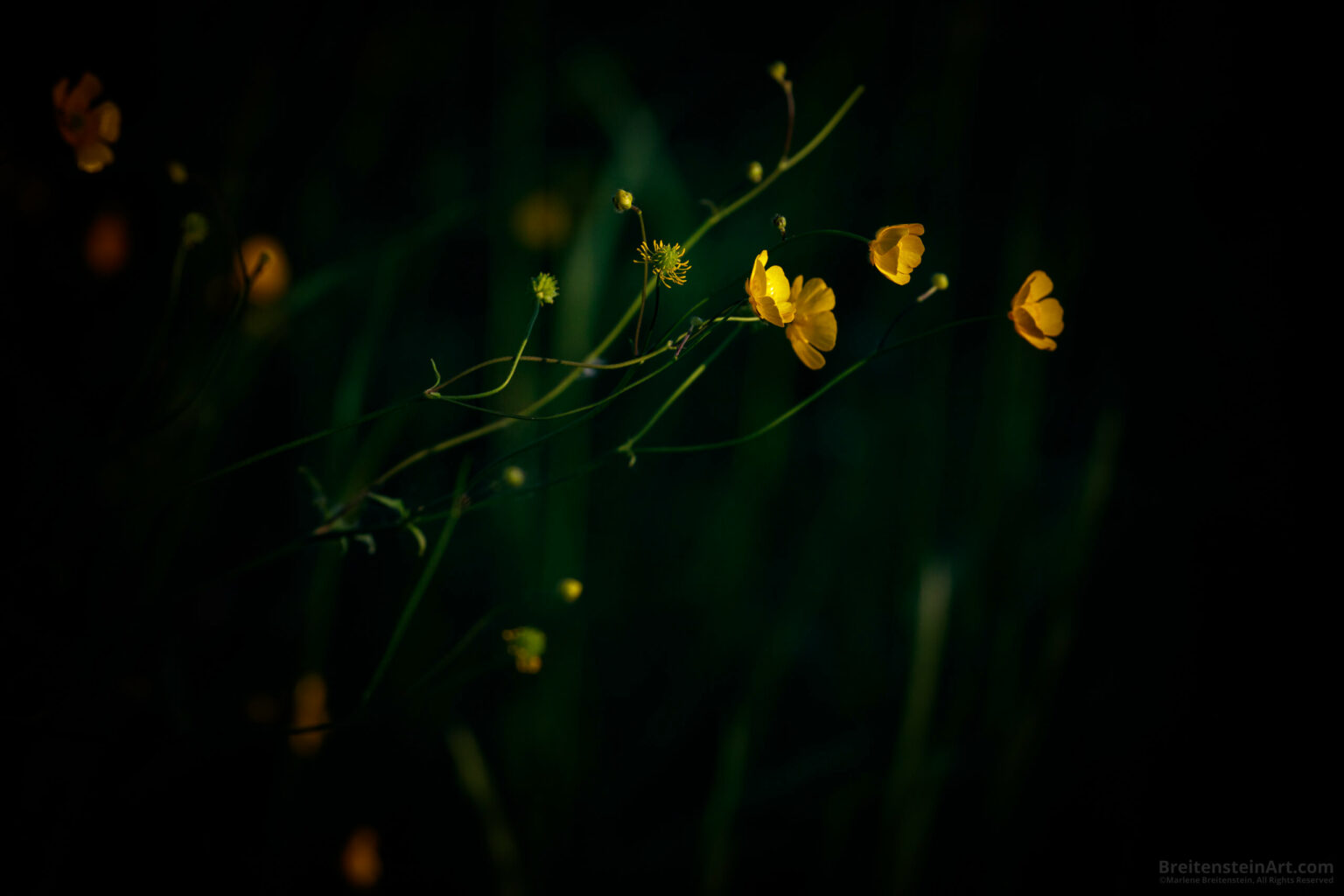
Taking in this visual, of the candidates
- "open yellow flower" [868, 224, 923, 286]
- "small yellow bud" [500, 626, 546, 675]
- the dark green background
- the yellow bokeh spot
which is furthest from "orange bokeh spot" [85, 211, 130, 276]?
"open yellow flower" [868, 224, 923, 286]

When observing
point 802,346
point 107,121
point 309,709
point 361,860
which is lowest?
point 361,860

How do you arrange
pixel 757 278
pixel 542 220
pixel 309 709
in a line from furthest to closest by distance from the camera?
pixel 542 220 → pixel 309 709 → pixel 757 278

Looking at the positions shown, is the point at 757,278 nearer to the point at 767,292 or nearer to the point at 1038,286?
the point at 767,292

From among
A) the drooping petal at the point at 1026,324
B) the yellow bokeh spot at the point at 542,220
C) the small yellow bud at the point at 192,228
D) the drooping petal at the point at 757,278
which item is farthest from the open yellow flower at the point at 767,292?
the yellow bokeh spot at the point at 542,220

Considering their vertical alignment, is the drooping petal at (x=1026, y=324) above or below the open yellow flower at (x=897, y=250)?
below

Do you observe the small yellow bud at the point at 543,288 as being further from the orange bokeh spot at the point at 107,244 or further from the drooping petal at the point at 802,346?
the orange bokeh spot at the point at 107,244

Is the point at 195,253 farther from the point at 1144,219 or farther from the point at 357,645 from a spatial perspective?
the point at 1144,219

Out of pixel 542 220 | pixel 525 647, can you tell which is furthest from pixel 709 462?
pixel 525 647

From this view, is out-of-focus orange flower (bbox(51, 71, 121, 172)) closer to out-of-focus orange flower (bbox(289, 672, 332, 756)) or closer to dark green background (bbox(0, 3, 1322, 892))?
dark green background (bbox(0, 3, 1322, 892))
